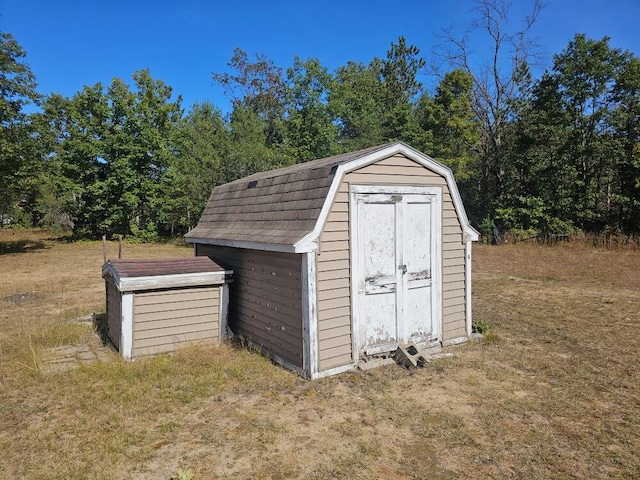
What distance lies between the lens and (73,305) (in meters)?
9.91

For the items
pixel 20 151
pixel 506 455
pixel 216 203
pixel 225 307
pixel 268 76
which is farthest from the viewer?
pixel 268 76

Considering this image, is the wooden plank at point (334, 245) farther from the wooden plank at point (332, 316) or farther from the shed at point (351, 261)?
the wooden plank at point (332, 316)

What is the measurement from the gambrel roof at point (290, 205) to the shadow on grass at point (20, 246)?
765 inches

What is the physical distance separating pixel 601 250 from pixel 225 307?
56.9ft

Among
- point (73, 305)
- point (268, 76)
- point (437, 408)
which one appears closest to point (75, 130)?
point (268, 76)

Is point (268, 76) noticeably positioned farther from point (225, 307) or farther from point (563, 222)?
point (225, 307)

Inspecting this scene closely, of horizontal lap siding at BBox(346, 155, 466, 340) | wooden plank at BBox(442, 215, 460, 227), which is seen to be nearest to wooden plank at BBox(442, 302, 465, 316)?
horizontal lap siding at BBox(346, 155, 466, 340)

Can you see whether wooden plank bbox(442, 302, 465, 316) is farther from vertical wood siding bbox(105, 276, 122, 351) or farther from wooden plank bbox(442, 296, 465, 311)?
vertical wood siding bbox(105, 276, 122, 351)

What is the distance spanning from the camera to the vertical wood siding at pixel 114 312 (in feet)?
20.1

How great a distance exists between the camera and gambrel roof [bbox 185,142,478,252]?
5375mm

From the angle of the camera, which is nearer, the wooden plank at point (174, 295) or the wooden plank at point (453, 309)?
the wooden plank at point (174, 295)

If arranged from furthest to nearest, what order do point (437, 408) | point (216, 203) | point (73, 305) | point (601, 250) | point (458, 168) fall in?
point (458, 168) < point (601, 250) < point (73, 305) < point (216, 203) < point (437, 408)

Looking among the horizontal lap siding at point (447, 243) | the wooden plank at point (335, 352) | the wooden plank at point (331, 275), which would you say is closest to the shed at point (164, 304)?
the wooden plank at point (331, 275)

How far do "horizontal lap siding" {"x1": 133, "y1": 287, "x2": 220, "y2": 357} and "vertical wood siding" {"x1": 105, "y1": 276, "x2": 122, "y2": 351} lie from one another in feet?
1.02
